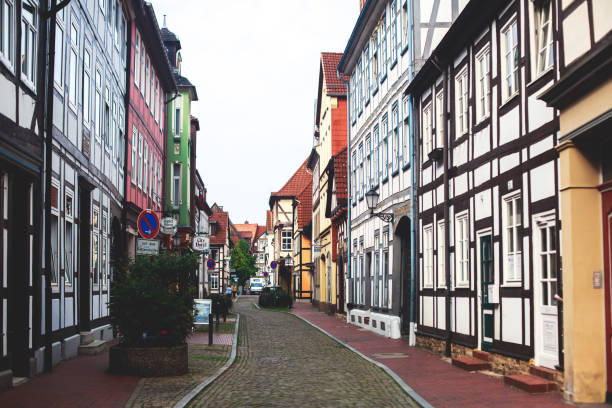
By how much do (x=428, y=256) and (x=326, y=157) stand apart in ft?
78.9

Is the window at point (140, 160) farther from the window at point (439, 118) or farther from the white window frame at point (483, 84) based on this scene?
the white window frame at point (483, 84)

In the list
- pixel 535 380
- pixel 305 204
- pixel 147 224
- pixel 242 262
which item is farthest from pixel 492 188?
pixel 242 262

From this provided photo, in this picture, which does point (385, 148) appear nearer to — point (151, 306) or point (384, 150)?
point (384, 150)

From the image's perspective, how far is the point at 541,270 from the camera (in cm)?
1209

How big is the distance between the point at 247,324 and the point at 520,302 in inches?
786

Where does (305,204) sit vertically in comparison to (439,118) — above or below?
above

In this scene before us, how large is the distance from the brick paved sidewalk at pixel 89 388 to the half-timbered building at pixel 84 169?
2.69 feet

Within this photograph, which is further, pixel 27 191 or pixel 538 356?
pixel 27 191

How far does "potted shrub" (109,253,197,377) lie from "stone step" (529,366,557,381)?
5694 millimetres

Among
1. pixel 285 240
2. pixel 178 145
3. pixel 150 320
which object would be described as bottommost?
pixel 150 320

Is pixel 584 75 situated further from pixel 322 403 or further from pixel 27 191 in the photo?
pixel 27 191

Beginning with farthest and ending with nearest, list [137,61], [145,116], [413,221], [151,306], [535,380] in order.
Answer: [145,116]
[137,61]
[413,221]
[151,306]
[535,380]

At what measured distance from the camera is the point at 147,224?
16047 mm

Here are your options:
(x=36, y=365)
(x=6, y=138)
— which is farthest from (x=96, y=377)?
(x=6, y=138)
